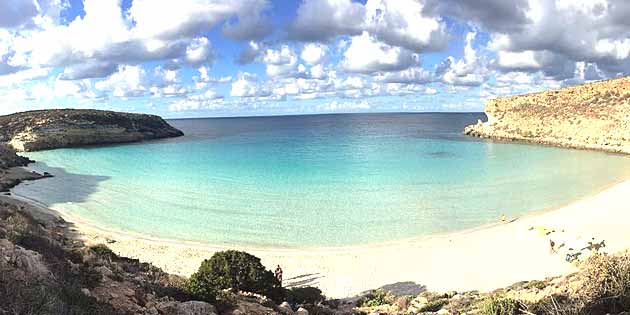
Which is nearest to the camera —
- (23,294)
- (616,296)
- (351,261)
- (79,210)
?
(23,294)

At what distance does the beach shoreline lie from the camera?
20.3 meters

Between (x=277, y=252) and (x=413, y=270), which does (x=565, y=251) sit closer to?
(x=413, y=270)

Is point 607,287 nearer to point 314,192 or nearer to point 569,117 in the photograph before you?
point 314,192

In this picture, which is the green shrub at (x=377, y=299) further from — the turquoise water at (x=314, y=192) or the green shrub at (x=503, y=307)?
the turquoise water at (x=314, y=192)

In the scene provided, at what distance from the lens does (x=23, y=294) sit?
769 centimetres

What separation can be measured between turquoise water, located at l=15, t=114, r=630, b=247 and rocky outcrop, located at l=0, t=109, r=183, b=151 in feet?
105

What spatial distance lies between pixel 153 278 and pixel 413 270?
1168 centimetres

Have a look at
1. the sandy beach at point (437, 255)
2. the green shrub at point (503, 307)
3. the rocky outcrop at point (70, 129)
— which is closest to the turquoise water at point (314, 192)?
the sandy beach at point (437, 255)

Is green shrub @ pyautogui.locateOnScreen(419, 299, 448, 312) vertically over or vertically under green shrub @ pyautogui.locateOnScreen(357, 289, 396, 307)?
over

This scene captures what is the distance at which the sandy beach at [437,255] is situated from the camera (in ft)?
66.8

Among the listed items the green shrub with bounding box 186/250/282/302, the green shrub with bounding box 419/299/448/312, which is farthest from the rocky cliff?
the green shrub with bounding box 186/250/282/302

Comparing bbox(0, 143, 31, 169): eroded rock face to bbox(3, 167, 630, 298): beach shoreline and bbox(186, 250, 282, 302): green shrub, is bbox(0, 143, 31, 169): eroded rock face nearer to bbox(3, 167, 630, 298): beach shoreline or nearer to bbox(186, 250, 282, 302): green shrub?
bbox(3, 167, 630, 298): beach shoreline

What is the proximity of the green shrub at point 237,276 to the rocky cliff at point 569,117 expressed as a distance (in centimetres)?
7354

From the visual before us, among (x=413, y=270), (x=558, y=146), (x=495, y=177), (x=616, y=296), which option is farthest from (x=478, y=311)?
(x=558, y=146)
